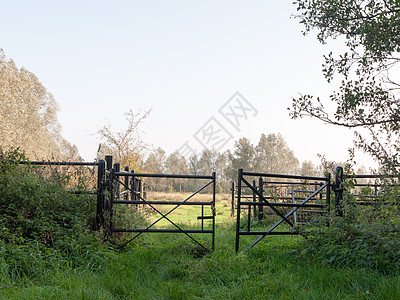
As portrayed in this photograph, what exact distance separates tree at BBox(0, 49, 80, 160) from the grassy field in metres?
13.5

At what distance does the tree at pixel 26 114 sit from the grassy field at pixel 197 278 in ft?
44.1

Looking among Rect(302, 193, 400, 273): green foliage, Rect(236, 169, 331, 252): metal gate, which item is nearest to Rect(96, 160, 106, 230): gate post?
Rect(236, 169, 331, 252): metal gate

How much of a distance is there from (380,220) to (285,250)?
1.52 metres

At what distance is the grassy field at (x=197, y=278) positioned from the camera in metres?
3.52

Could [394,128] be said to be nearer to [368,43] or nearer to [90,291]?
[368,43]

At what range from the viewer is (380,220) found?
473cm

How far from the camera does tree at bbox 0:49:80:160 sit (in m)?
20.3

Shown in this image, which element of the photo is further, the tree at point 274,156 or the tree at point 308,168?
the tree at point 308,168

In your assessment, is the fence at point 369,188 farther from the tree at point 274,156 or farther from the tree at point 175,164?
the tree at point 175,164

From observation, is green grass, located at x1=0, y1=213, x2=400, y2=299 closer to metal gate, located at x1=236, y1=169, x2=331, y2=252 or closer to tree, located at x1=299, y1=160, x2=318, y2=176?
metal gate, located at x1=236, y1=169, x2=331, y2=252

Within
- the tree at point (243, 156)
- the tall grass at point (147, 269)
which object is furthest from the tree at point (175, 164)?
the tall grass at point (147, 269)

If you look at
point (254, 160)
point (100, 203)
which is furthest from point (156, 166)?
point (100, 203)

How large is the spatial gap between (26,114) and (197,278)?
72.9ft

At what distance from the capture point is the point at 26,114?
22.7 m
